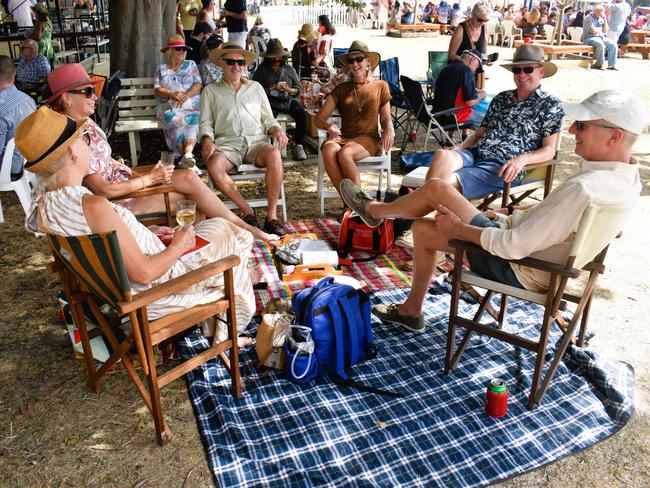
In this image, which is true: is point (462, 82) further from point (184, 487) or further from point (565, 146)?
point (184, 487)

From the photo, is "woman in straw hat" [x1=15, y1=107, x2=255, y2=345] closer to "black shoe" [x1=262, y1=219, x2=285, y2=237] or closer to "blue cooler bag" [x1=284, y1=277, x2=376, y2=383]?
"blue cooler bag" [x1=284, y1=277, x2=376, y2=383]

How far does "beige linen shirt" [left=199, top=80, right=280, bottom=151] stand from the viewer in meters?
4.88

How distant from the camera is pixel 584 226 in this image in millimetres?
2332

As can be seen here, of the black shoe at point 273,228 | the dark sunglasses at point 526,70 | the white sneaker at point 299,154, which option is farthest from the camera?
the white sneaker at point 299,154

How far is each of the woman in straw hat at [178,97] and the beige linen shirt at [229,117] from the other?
3.17 feet

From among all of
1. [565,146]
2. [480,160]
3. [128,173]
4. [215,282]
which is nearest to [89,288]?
[215,282]

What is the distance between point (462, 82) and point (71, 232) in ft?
15.9

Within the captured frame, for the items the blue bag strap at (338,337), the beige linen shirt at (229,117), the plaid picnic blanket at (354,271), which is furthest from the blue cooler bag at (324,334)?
the beige linen shirt at (229,117)

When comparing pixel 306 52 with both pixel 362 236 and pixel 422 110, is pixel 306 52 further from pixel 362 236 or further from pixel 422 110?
pixel 362 236

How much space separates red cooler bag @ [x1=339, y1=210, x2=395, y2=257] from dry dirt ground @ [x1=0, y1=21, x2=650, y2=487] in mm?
1507

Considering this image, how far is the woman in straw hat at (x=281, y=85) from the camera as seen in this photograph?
A: 6.56 metres

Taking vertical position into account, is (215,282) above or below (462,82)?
below

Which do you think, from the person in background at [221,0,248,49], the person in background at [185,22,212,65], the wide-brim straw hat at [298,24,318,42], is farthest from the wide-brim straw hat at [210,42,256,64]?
the person in background at [221,0,248,49]

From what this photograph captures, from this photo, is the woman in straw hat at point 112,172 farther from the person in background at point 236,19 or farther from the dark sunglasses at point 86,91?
the person in background at point 236,19
